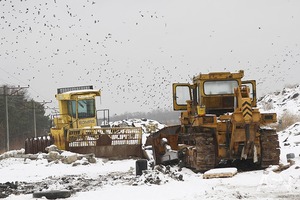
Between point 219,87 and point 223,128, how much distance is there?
2241 millimetres

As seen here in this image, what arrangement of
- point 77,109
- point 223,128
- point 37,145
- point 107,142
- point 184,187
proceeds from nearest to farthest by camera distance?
1. point 184,187
2. point 223,128
3. point 107,142
4. point 37,145
5. point 77,109

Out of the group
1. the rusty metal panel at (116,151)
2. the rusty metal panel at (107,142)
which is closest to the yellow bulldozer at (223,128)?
the rusty metal panel at (116,151)

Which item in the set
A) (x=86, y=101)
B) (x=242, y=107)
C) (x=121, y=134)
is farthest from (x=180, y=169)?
(x=86, y=101)

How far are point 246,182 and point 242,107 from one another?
2864 mm

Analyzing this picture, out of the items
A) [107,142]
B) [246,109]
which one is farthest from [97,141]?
[246,109]

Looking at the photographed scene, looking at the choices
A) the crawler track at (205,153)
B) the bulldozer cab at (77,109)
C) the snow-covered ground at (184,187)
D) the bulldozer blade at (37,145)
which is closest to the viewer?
the snow-covered ground at (184,187)

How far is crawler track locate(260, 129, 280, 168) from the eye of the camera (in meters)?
16.1

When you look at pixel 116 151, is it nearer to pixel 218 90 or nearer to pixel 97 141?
pixel 97 141

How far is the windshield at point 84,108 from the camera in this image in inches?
1249

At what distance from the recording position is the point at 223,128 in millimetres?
15992

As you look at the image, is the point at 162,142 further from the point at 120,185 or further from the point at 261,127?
the point at 120,185

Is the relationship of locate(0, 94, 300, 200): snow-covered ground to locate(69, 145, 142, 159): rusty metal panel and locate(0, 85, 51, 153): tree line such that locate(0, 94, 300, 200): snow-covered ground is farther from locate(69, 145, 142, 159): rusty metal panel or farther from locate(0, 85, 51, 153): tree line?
locate(0, 85, 51, 153): tree line

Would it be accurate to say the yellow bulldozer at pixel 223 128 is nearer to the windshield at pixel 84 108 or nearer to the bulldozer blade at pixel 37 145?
the bulldozer blade at pixel 37 145

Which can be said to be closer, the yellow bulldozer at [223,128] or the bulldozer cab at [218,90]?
the yellow bulldozer at [223,128]
